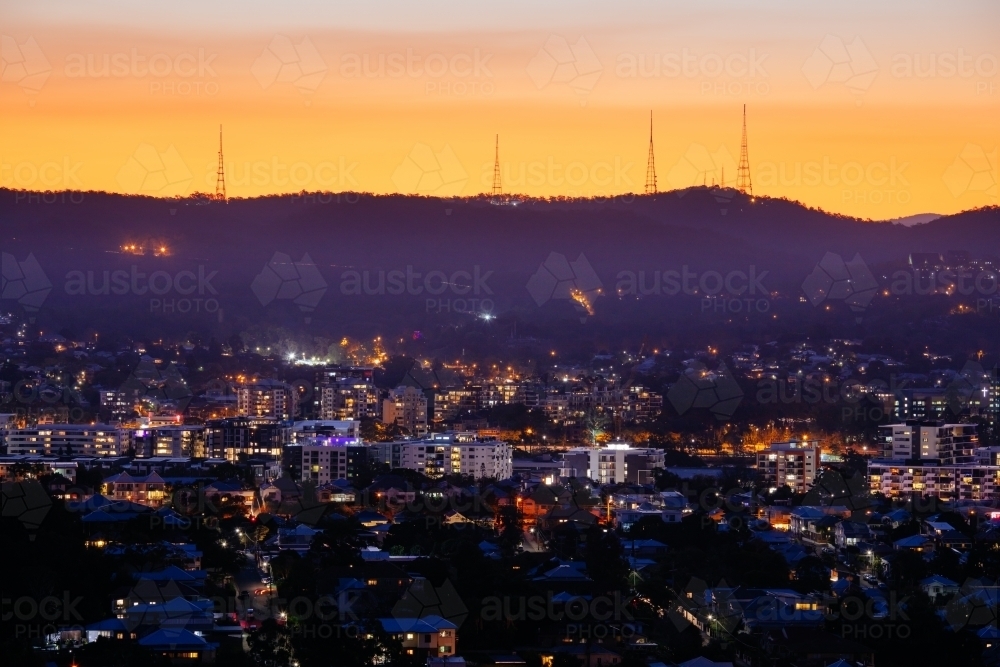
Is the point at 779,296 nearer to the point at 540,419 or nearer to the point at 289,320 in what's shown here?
the point at 289,320

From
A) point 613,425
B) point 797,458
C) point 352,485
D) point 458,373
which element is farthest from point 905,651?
point 458,373

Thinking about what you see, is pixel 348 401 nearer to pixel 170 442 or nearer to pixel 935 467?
pixel 170 442

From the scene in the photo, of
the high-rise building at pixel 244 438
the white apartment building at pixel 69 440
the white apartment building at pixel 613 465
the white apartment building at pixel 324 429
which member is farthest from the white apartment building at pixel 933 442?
the white apartment building at pixel 69 440

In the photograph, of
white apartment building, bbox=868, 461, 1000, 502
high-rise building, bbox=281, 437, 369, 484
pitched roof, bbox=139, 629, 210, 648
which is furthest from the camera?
high-rise building, bbox=281, 437, 369, 484

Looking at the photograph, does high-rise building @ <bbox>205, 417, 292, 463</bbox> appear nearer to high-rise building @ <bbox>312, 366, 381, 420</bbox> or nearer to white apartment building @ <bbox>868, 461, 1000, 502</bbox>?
high-rise building @ <bbox>312, 366, 381, 420</bbox>

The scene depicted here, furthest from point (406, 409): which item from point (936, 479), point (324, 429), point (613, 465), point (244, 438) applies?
point (936, 479)

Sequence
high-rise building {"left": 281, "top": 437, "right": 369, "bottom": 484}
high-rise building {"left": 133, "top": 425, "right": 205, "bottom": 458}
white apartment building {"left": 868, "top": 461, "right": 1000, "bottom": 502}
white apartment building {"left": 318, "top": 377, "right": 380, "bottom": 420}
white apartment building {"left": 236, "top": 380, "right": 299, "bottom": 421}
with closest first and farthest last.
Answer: white apartment building {"left": 868, "top": 461, "right": 1000, "bottom": 502}, high-rise building {"left": 281, "top": 437, "right": 369, "bottom": 484}, high-rise building {"left": 133, "top": 425, "right": 205, "bottom": 458}, white apartment building {"left": 236, "top": 380, "right": 299, "bottom": 421}, white apartment building {"left": 318, "top": 377, "right": 380, "bottom": 420}

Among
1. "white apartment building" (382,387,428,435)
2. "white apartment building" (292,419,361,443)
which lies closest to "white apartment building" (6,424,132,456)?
"white apartment building" (292,419,361,443)

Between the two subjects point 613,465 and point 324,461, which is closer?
point 324,461
